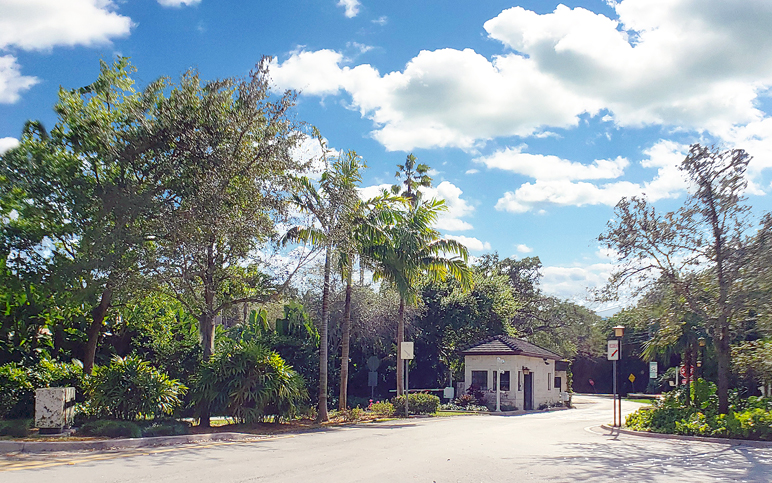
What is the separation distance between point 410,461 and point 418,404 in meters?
14.1

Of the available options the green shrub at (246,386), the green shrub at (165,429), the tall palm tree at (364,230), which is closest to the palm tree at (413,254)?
the tall palm tree at (364,230)

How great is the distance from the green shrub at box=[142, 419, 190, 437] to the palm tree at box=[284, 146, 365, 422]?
19.8ft

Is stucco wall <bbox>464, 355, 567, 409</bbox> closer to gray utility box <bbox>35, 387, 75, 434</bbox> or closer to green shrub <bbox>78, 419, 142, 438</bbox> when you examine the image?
green shrub <bbox>78, 419, 142, 438</bbox>

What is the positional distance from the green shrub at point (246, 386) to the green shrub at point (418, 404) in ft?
23.9

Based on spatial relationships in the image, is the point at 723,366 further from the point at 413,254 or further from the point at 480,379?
the point at 480,379

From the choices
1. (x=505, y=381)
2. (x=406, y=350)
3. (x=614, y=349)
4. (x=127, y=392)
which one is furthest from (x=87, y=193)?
(x=505, y=381)

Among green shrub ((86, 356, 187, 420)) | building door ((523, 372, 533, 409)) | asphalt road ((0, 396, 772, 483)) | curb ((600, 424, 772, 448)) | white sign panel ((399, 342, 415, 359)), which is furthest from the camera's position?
building door ((523, 372, 533, 409))

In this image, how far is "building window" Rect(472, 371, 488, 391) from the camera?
32.3 metres

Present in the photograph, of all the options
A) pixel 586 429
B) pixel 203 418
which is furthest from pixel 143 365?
pixel 586 429

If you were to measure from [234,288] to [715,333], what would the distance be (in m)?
13.6

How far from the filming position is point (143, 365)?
1573 cm

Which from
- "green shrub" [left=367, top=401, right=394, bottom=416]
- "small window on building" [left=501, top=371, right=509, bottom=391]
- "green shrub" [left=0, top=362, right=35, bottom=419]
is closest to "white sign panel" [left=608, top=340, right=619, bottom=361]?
"green shrub" [left=367, top=401, right=394, bottom=416]

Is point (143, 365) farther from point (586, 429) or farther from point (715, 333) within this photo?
point (715, 333)

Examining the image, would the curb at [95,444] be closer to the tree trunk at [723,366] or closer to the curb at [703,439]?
the curb at [703,439]
